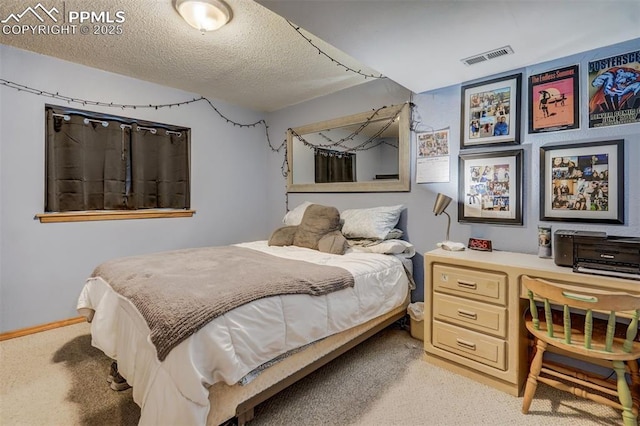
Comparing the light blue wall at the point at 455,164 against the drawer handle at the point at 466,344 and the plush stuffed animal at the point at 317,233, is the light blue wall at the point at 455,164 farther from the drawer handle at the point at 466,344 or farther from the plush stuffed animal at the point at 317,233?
the drawer handle at the point at 466,344

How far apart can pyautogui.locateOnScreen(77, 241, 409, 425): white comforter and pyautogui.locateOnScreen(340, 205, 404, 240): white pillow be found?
0.53 m

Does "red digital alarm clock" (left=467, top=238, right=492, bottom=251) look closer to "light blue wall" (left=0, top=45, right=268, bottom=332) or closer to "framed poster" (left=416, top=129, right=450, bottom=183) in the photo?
"framed poster" (left=416, top=129, right=450, bottom=183)

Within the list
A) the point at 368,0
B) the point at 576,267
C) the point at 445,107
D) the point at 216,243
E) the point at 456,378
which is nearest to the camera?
the point at 368,0

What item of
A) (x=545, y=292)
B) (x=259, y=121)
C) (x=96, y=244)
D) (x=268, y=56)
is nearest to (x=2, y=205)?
(x=96, y=244)

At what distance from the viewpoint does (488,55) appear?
2029mm

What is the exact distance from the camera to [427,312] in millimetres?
2227

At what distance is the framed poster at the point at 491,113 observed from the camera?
2291mm

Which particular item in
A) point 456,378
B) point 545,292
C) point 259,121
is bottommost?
point 456,378

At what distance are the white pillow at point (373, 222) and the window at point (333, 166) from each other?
56cm

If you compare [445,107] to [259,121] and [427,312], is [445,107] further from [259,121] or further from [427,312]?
[259,121]

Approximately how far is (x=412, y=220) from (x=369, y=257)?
0.70 metres

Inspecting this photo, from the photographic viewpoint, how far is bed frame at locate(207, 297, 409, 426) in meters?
1.35

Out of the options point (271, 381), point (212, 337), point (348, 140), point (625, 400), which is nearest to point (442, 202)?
point (348, 140)

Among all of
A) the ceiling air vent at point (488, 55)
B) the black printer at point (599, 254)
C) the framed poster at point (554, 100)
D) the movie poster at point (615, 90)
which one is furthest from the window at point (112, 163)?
the movie poster at point (615, 90)
